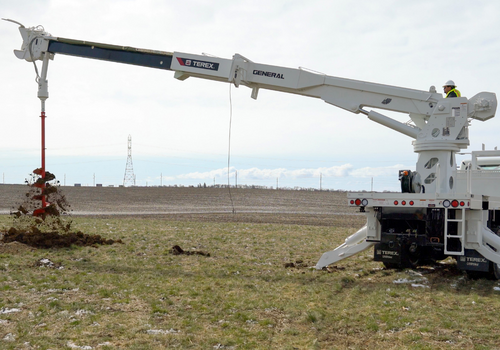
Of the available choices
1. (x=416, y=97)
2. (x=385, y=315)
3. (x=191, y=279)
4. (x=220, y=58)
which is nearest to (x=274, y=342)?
(x=385, y=315)

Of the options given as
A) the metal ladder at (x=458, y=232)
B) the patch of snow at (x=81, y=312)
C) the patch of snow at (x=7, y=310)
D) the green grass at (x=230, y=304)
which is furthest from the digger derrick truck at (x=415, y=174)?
the patch of snow at (x=7, y=310)

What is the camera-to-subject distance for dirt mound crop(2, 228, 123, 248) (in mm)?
14016

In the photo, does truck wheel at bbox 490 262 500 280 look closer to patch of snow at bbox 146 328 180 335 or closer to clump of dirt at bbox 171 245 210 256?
clump of dirt at bbox 171 245 210 256

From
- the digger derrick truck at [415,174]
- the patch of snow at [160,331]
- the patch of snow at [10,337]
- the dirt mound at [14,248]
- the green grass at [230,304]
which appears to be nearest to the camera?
the patch of snow at [10,337]

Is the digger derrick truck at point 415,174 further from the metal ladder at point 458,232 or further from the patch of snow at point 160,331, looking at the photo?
the patch of snow at point 160,331

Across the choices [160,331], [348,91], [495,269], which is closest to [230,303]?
[160,331]

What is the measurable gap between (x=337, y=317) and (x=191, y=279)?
3883mm

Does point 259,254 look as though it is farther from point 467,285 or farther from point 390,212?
point 467,285

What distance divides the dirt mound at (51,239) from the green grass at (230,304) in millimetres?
575

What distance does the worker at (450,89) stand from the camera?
37.3 feet

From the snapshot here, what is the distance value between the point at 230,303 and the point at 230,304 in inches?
3.1

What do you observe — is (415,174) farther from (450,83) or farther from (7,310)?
(7,310)

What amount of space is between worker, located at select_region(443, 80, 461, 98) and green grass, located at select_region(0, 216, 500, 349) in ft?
13.7

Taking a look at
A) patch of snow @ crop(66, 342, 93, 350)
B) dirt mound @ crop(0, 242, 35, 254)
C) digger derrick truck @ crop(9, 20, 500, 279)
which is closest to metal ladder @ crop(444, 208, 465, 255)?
digger derrick truck @ crop(9, 20, 500, 279)
